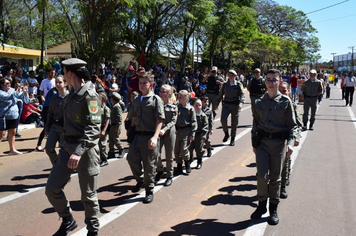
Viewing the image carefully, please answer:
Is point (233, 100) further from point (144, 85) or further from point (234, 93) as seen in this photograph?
point (144, 85)

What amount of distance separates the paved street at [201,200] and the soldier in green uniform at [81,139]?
23.3 inches

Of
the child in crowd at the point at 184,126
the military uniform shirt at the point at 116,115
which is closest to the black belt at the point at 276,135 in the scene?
the child in crowd at the point at 184,126

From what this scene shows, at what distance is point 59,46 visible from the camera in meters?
41.8

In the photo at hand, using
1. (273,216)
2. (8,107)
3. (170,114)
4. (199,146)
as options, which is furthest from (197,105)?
(8,107)

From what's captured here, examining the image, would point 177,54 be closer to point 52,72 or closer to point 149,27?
point 149,27

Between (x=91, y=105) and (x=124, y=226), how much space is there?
1.66 metres

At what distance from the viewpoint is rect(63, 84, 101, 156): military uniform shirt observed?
148 inches

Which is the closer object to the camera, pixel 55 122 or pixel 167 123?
pixel 55 122

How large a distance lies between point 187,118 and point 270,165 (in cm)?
222

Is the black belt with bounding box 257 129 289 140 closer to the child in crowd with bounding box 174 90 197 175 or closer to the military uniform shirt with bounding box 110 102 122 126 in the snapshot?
the child in crowd with bounding box 174 90 197 175

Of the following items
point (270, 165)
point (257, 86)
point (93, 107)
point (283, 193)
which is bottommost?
point (283, 193)

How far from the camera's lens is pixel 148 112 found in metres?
5.20

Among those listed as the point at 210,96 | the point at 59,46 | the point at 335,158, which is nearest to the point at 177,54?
the point at 59,46

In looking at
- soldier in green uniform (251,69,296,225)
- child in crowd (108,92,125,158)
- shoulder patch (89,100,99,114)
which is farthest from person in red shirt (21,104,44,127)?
soldier in green uniform (251,69,296,225)
